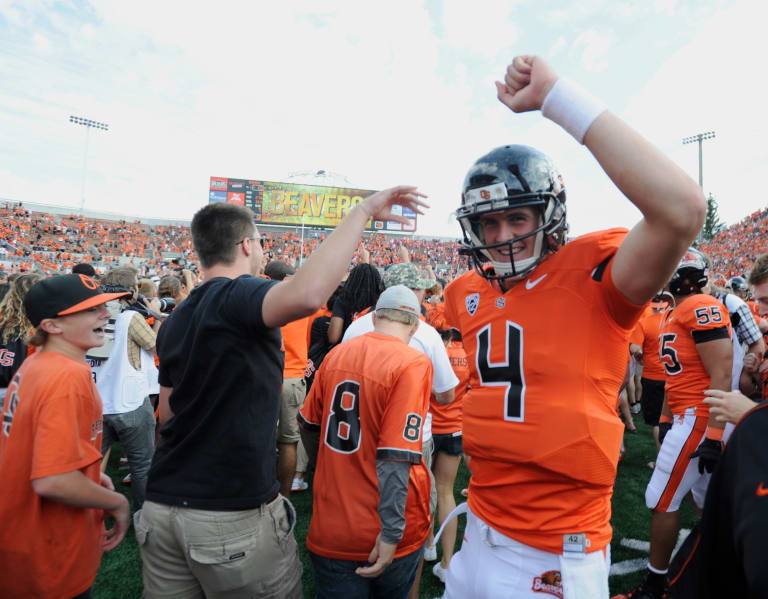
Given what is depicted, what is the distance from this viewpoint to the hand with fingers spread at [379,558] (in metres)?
2.07

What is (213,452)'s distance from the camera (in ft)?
5.99

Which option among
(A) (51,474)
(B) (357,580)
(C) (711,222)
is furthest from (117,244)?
(C) (711,222)

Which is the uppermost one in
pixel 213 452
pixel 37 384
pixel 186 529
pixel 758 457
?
pixel 758 457

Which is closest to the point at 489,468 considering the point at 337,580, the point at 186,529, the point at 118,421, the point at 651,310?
the point at 337,580

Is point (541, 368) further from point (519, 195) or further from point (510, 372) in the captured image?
point (519, 195)

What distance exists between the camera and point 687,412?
131 inches

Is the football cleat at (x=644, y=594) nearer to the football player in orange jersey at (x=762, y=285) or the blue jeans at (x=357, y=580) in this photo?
the football player in orange jersey at (x=762, y=285)

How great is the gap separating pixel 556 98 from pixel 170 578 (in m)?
2.34

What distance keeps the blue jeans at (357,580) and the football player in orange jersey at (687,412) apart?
1990 mm

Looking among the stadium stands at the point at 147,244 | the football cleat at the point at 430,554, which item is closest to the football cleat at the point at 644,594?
the football cleat at the point at 430,554

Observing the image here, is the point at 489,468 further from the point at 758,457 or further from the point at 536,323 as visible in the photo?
the point at 758,457

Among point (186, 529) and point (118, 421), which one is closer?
point (186, 529)

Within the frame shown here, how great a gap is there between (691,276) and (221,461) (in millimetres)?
3594

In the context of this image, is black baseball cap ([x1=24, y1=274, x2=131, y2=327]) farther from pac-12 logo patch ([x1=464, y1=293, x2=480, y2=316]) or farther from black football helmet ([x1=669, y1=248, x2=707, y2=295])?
black football helmet ([x1=669, y1=248, x2=707, y2=295])
